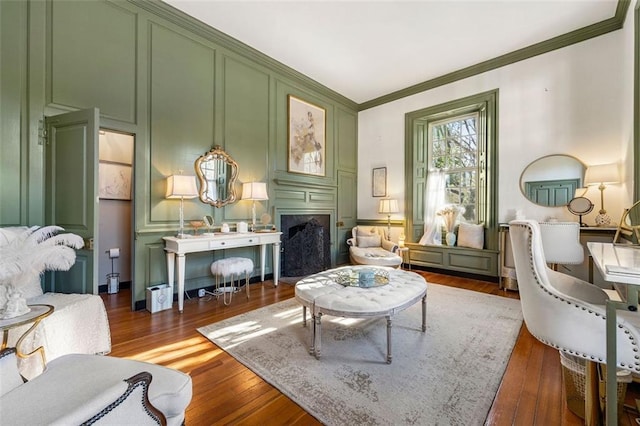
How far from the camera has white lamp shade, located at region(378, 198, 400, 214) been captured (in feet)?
Answer: 17.0

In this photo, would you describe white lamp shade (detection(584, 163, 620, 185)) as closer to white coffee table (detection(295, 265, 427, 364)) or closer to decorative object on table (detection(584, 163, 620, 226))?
decorative object on table (detection(584, 163, 620, 226))

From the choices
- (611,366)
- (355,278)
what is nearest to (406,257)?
(355,278)

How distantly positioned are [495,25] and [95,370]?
5.05 meters

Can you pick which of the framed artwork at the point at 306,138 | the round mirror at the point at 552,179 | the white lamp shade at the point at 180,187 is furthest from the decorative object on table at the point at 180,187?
the round mirror at the point at 552,179

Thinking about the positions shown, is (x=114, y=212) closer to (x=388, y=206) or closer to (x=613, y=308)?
(x=388, y=206)

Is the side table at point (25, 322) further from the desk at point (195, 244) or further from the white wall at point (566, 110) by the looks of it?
the white wall at point (566, 110)

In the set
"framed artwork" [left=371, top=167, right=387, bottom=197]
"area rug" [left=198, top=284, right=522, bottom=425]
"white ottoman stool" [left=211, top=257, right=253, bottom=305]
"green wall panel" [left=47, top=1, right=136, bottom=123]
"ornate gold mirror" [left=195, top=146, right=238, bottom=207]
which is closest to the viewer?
"area rug" [left=198, top=284, right=522, bottom=425]

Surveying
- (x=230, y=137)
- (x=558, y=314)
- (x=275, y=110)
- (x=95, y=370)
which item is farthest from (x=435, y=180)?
(x=95, y=370)

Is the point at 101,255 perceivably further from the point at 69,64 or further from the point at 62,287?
the point at 69,64

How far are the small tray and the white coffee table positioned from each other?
26 mm

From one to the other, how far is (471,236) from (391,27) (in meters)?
3.37

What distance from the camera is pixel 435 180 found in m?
5.12

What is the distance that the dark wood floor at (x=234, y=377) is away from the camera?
1.48 m

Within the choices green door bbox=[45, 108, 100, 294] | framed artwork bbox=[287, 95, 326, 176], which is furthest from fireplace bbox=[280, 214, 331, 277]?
green door bbox=[45, 108, 100, 294]
